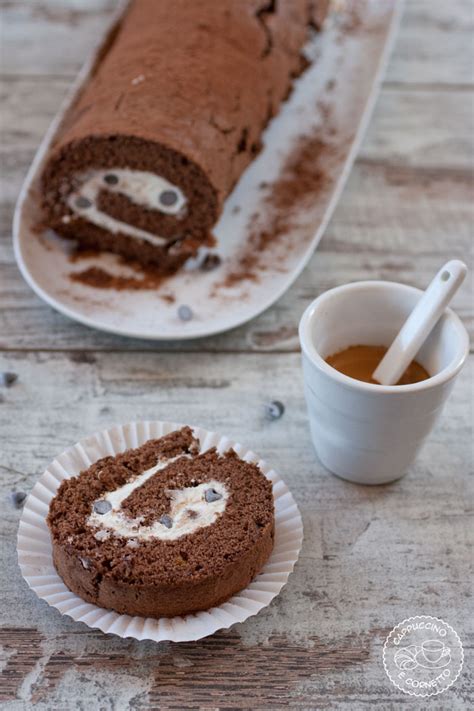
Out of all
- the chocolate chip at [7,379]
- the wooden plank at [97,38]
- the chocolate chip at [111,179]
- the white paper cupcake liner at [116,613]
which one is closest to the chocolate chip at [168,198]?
the chocolate chip at [111,179]

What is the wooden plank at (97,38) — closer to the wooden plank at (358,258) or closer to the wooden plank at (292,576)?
the wooden plank at (358,258)

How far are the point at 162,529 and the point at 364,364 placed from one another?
527 mm

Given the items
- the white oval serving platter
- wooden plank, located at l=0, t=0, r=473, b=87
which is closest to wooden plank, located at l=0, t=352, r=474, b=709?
the white oval serving platter

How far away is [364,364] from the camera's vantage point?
1640 mm

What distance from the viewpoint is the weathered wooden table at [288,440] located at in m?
1.29

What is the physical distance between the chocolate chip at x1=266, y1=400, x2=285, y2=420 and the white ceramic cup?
0.12m

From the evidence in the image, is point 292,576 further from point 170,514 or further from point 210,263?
point 210,263

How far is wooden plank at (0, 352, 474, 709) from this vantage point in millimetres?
1280

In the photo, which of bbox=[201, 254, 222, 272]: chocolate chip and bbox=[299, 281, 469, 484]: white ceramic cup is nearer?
bbox=[299, 281, 469, 484]: white ceramic cup

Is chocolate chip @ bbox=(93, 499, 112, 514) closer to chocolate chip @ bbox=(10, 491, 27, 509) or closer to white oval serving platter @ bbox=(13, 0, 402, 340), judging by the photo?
chocolate chip @ bbox=(10, 491, 27, 509)

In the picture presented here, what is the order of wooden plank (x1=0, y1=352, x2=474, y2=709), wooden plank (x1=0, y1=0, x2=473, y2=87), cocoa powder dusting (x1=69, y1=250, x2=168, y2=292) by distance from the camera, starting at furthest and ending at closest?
wooden plank (x1=0, y1=0, x2=473, y2=87), cocoa powder dusting (x1=69, y1=250, x2=168, y2=292), wooden plank (x1=0, y1=352, x2=474, y2=709)

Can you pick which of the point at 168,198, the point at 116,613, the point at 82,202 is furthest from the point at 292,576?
the point at 82,202

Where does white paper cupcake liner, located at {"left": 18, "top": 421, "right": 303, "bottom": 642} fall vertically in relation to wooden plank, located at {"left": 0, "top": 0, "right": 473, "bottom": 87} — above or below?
above

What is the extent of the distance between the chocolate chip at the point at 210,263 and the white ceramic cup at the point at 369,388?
1.88 feet
